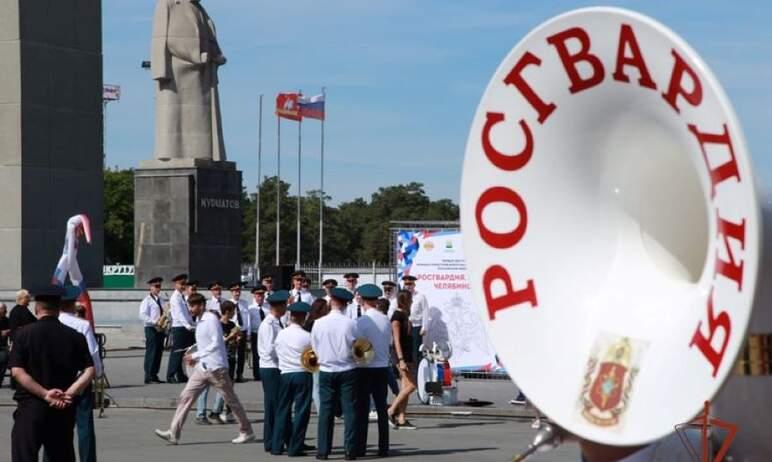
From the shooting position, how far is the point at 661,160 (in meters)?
4.18

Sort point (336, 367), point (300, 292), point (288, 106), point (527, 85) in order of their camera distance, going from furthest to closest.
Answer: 1. point (288, 106)
2. point (300, 292)
3. point (336, 367)
4. point (527, 85)

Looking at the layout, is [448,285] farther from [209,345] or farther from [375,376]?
[375,376]

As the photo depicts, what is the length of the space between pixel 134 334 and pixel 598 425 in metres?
33.8

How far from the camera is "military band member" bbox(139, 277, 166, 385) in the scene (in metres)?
25.3

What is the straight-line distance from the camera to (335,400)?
14.9 meters

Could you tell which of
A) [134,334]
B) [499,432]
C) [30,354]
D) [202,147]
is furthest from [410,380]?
[202,147]

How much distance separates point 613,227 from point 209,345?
39.7ft

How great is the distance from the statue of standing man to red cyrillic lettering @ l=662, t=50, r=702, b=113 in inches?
1617

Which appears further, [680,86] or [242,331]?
[242,331]

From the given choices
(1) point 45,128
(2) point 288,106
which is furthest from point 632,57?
(2) point 288,106

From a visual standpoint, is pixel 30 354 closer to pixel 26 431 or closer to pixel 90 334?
pixel 26 431

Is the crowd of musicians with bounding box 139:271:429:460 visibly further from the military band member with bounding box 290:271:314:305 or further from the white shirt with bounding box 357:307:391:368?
the military band member with bounding box 290:271:314:305

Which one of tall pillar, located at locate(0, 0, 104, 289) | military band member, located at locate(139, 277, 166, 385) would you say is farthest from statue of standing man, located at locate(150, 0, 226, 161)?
military band member, located at locate(139, 277, 166, 385)

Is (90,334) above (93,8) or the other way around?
the other way around
